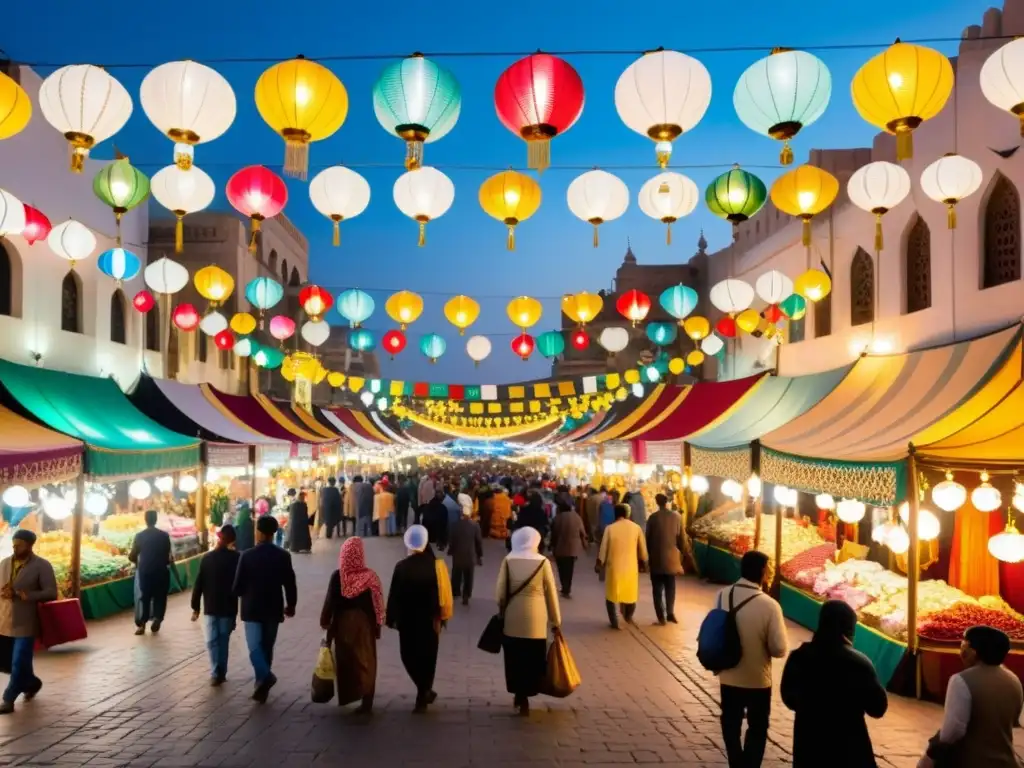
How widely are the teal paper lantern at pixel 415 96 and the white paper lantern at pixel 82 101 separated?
2.27 m

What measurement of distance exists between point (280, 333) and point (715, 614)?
14.9 m

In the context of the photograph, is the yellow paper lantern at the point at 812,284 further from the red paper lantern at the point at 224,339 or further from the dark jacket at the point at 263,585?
the red paper lantern at the point at 224,339

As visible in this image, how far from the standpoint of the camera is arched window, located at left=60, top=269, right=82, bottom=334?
1711 cm

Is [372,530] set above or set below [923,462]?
below

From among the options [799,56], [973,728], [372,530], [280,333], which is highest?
[799,56]

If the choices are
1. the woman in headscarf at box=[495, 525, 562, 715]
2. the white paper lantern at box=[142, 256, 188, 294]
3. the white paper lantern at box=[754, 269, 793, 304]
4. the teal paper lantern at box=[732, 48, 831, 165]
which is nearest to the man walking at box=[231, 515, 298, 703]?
the woman in headscarf at box=[495, 525, 562, 715]

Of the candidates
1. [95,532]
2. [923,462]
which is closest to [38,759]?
[923,462]

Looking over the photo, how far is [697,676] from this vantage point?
880cm

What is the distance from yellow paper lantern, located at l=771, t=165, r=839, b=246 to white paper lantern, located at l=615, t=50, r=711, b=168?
2913 millimetres

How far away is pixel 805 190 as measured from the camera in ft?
33.3

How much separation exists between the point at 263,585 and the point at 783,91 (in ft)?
19.3

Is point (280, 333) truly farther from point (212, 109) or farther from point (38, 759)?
point (38, 759)

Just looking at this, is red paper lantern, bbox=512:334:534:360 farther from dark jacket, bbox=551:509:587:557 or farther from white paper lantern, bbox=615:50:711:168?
white paper lantern, bbox=615:50:711:168

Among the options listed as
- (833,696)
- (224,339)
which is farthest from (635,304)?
(833,696)
